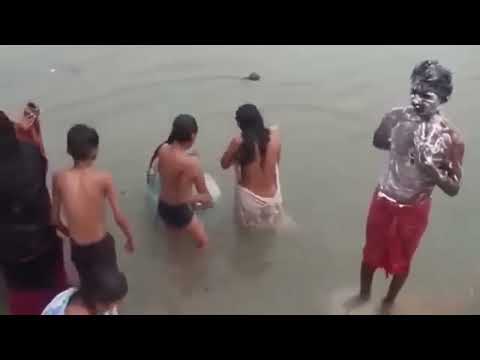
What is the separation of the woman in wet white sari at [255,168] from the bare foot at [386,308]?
1015 mm

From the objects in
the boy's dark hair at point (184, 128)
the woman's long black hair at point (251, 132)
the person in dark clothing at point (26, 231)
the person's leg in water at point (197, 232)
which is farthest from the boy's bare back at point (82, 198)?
the woman's long black hair at point (251, 132)

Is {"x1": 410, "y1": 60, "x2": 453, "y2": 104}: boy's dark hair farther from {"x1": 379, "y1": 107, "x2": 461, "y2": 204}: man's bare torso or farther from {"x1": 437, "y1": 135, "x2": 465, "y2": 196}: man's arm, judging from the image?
{"x1": 437, "y1": 135, "x2": 465, "y2": 196}: man's arm

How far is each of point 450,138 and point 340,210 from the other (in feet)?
5.57

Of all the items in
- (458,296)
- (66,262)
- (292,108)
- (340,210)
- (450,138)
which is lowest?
(458,296)

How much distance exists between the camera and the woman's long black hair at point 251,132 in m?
4.03

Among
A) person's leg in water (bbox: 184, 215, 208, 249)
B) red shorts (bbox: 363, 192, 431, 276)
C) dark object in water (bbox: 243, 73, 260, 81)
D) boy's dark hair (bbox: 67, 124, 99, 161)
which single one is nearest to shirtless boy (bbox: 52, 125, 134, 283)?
boy's dark hair (bbox: 67, 124, 99, 161)

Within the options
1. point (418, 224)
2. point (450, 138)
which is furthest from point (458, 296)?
point (450, 138)

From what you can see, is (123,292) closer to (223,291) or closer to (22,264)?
(22,264)

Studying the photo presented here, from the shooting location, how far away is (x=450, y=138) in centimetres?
331

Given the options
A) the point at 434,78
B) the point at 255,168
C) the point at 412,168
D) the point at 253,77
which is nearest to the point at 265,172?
the point at 255,168

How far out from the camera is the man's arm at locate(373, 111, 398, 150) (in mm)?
3516

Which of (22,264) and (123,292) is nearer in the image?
(123,292)

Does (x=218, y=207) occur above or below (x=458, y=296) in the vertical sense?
above

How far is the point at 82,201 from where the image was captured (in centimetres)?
338
